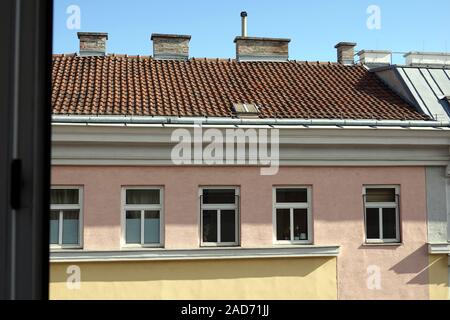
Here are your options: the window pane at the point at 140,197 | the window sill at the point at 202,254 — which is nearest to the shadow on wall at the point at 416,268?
the window sill at the point at 202,254

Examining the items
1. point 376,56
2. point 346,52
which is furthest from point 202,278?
point 376,56

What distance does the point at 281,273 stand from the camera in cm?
385

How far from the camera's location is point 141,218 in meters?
3.78

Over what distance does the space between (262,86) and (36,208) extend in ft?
14.5

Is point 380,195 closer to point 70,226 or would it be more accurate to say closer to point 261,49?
point 261,49

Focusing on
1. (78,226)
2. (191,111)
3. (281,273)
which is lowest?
(281,273)

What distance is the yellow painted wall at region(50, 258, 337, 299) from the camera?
3.66m

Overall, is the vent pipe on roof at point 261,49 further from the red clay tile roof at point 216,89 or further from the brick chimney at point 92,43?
the brick chimney at point 92,43

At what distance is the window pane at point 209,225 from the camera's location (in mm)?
3828

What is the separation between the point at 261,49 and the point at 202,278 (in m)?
2.46

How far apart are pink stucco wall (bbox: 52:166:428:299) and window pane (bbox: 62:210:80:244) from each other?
0.24 ft

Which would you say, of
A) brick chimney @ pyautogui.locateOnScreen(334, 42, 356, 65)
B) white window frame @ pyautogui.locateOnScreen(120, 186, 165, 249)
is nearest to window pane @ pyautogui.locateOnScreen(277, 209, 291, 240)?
white window frame @ pyautogui.locateOnScreen(120, 186, 165, 249)

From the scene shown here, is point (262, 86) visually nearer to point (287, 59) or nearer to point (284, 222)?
point (287, 59)
